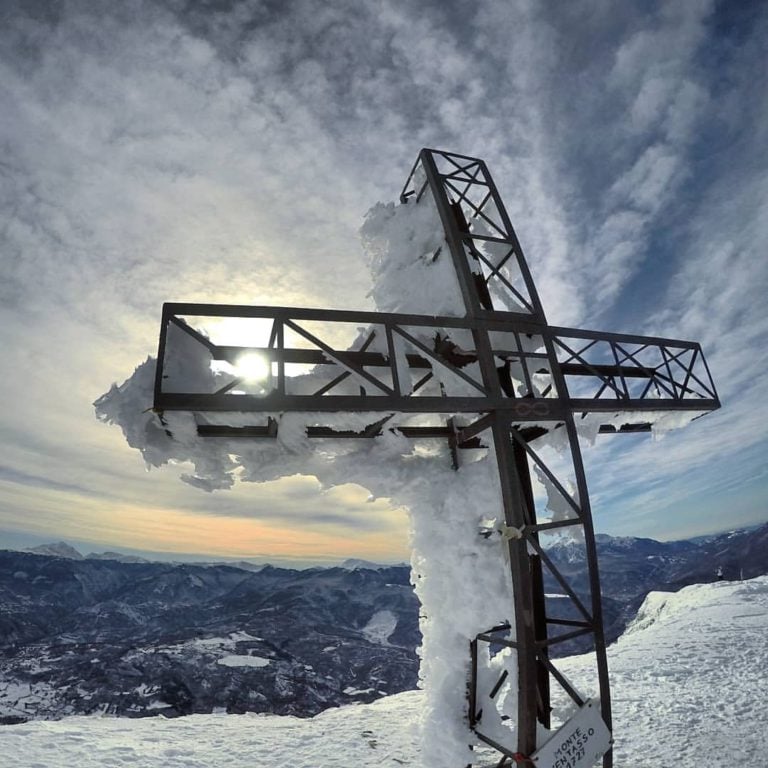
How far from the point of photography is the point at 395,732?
35.0ft

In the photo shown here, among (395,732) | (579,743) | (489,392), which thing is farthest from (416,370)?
(395,732)

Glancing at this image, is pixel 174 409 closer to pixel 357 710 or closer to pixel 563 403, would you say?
pixel 563 403

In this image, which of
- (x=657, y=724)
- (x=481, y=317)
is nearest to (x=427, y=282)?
(x=481, y=317)

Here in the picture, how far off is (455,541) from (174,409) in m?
4.65

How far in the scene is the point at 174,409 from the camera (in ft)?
15.1

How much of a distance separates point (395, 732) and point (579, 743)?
7.09 meters

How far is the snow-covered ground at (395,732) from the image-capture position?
8766 millimetres

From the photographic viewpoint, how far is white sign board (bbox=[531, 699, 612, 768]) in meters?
5.05

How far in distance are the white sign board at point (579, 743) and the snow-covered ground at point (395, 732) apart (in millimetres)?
3939

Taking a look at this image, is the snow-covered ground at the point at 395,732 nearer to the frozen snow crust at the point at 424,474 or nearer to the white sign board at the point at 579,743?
the frozen snow crust at the point at 424,474

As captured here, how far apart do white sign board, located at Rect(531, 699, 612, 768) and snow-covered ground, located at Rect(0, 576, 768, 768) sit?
394 centimetres

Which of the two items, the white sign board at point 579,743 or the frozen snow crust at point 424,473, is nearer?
the white sign board at point 579,743

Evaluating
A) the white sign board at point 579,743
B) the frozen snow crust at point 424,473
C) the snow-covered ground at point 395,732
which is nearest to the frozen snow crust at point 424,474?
the frozen snow crust at point 424,473

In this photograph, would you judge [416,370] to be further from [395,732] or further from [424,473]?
[395,732]
